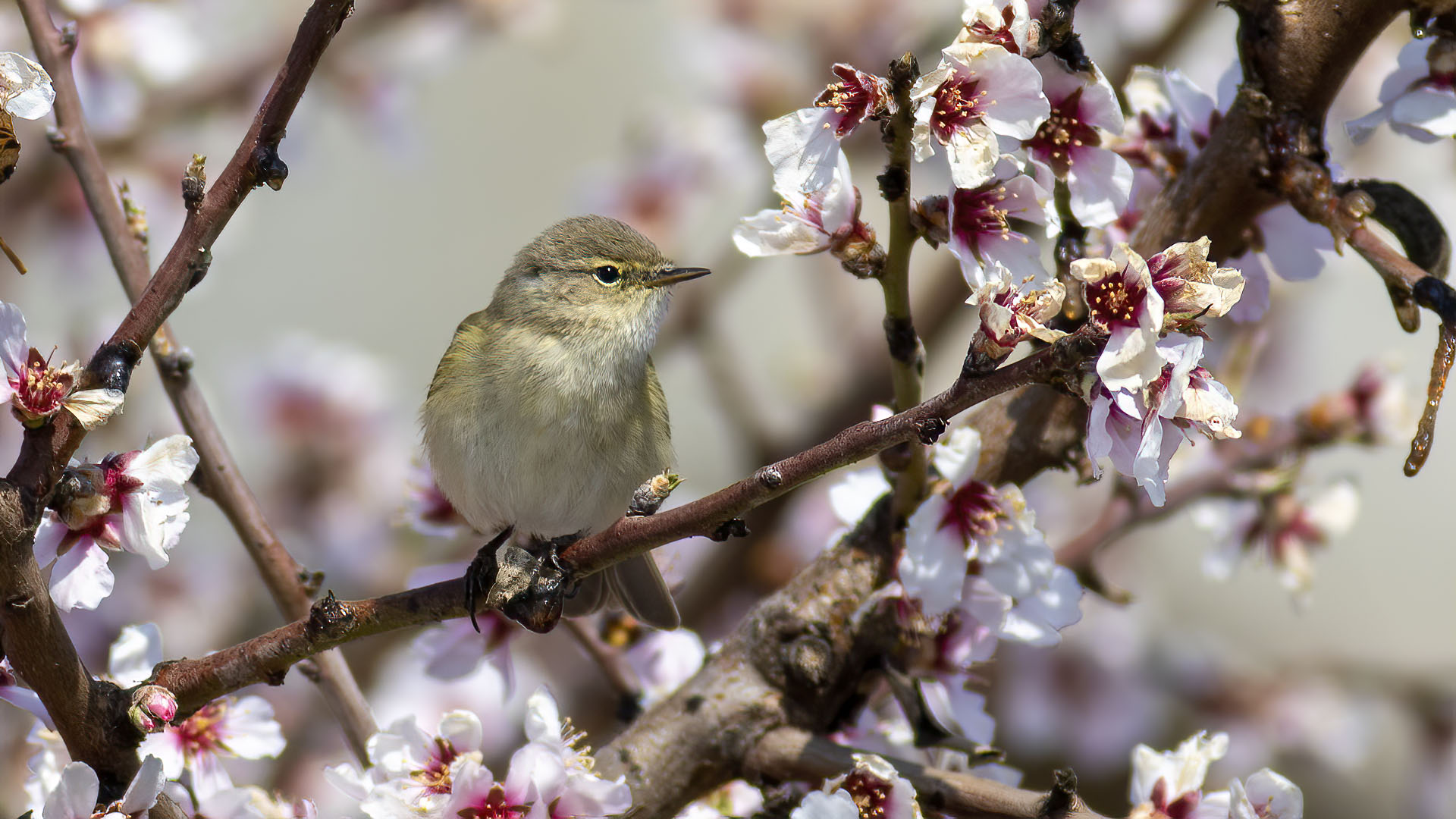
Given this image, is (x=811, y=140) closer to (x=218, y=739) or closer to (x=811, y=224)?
(x=811, y=224)

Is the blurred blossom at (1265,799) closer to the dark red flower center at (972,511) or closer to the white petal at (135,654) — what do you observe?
the dark red flower center at (972,511)

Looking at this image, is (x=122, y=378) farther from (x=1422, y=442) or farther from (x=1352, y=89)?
(x=1352, y=89)

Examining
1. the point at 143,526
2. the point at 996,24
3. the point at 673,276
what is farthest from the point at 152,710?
the point at 673,276

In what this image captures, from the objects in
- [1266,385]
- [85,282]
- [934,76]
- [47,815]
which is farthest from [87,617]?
[1266,385]

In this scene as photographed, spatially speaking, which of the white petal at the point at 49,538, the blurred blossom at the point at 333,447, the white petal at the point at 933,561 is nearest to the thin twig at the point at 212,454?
the white petal at the point at 49,538

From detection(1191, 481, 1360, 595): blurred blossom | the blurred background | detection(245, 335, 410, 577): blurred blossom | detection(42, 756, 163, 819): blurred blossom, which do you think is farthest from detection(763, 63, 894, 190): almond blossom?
detection(245, 335, 410, 577): blurred blossom
